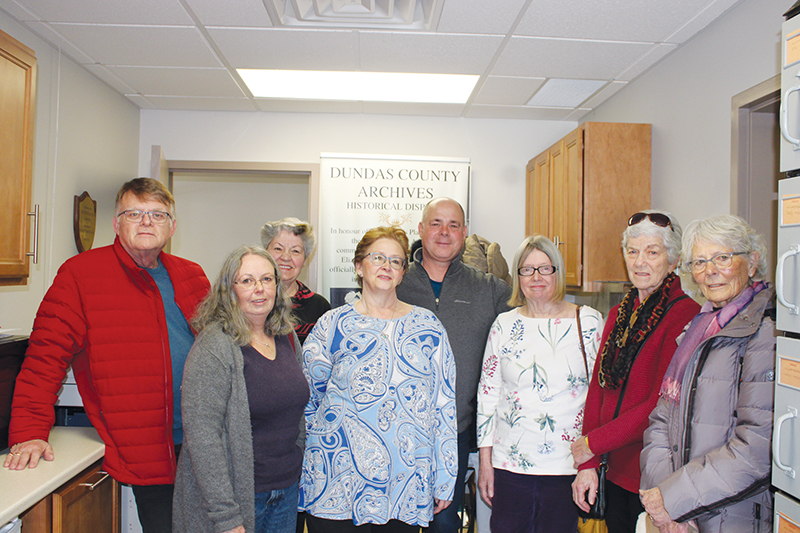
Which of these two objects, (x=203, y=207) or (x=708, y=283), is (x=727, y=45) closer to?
(x=708, y=283)

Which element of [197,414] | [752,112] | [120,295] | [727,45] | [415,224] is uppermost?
[727,45]

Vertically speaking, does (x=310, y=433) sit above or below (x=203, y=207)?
below

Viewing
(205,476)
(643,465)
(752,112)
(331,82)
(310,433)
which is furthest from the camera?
(331,82)

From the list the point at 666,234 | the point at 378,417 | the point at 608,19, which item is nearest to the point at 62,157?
the point at 378,417

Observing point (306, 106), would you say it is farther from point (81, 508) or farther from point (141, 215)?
point (81, 508)

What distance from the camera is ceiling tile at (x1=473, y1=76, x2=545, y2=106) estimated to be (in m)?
3.29

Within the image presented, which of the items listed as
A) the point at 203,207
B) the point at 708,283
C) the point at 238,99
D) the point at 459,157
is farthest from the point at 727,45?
the point at 203,207

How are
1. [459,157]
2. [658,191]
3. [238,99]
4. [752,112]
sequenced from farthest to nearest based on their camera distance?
[459,157] < [238,99] < [658,191] < [752,112]

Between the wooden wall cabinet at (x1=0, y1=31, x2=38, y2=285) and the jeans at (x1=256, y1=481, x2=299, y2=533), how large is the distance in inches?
46.2

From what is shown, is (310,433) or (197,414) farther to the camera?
(310,433)

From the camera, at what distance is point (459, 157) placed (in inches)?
161

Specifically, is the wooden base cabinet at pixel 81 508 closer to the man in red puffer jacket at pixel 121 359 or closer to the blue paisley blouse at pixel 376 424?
the man in red puffer jacket at pixel 121 359

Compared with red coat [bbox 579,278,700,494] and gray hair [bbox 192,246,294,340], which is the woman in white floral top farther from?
gray hair [bbox 192,246,294,340]

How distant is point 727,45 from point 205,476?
2.78m
